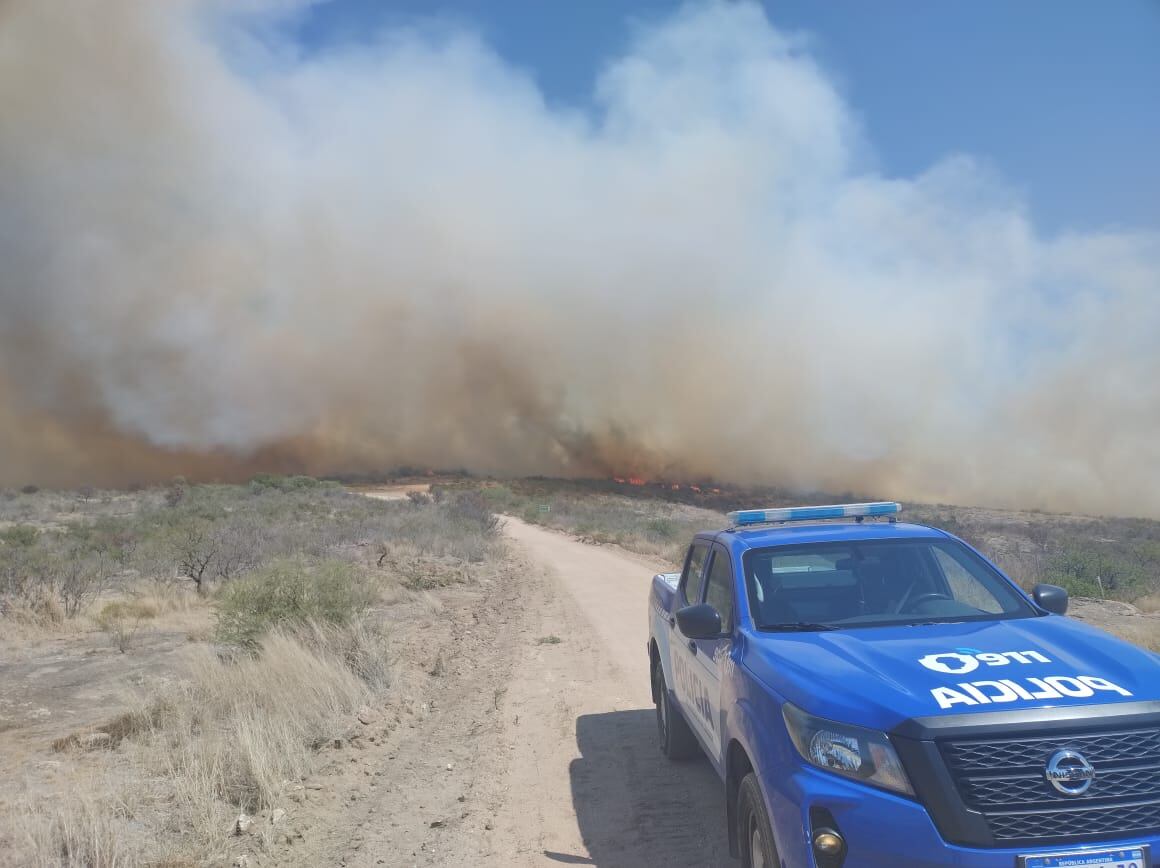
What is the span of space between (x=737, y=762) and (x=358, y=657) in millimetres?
6706

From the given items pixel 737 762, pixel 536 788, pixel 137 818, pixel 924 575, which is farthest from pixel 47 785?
pixel 924 575

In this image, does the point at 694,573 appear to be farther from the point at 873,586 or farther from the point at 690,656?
the point at 873,586

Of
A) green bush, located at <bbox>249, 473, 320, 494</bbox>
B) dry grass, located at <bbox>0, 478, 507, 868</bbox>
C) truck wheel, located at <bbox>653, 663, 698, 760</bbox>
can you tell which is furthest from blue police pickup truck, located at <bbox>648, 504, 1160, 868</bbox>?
green bush, located at <bbox>249, 473, 320, 494</bbox>

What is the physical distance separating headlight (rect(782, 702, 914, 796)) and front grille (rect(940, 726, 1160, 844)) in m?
0.20

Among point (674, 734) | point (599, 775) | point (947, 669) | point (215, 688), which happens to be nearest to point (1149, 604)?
point (674, 734)

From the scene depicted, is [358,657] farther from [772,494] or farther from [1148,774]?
[772,494]

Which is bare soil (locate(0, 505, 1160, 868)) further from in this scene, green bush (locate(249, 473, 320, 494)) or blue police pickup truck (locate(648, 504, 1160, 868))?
green bush (locate(249, 473, 320, 494))

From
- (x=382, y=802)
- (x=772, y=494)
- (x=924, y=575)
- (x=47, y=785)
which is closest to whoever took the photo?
(x=924, y=575)

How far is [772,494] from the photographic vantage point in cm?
5094

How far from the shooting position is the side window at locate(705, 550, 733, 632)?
211 inches

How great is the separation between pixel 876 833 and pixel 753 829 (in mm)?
Result: 892

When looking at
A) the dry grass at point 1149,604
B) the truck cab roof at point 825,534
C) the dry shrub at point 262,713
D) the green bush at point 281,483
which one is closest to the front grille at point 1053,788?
the truck cab roof at point 825,534

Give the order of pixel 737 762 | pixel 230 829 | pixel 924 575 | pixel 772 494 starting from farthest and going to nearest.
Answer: pixel 772 494 < pixel 230 829 < pixel 924 575 < pixel 737 762

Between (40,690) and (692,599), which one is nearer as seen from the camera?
(692,599)
